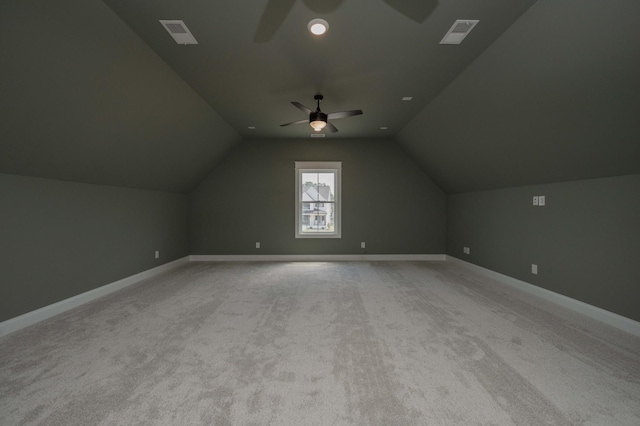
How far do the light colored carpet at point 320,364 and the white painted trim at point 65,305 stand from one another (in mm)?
121

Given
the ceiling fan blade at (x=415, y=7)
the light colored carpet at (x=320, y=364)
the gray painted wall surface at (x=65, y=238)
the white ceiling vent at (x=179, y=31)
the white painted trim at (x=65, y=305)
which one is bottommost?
the light colored carpet at (x=320, y=364)

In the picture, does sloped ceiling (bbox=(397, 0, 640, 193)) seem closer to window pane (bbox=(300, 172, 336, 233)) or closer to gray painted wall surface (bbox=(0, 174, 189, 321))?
window pane (bbox=(300, 172, 336, 233))

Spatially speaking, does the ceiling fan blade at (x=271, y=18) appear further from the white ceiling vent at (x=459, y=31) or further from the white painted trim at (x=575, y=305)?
the white painted trim at (x=575, y=305)

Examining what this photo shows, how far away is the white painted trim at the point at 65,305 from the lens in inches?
102

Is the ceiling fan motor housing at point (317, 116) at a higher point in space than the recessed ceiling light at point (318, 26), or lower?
lower

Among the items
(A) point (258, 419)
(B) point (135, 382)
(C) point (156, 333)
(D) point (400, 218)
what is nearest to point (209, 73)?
(C) point (156, 333)

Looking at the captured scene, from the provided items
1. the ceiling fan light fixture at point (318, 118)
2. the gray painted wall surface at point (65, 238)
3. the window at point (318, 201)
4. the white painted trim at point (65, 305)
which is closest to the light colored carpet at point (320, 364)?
the white painted trim at point (65, 305)

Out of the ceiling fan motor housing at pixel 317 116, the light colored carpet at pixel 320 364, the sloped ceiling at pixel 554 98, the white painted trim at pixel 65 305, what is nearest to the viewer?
the light colored carpet at pixel 320 364

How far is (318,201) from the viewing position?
648 centimetres

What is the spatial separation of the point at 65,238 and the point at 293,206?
13.2 ft

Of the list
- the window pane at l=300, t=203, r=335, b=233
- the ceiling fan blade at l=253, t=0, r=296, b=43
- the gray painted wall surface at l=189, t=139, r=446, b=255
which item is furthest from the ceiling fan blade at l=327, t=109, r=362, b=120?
the window pane at l=300, t=203, r=335, b=233

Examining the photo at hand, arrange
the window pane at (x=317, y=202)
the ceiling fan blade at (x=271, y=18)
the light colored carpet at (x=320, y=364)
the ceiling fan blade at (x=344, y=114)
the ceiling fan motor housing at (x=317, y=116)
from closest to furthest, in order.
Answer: the light colored carpet at (x=320, y=364) → the ceiling fan blade at (x=271, y=18) → the ceiling fan blade at (x=344, y=114) → the ceiling fan motor housing at (x=317, y=116) → the window pane at (x=317, y=202)

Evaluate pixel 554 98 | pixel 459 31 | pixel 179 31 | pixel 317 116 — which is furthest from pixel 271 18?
pixel 554 98

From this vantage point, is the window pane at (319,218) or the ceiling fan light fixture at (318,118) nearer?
the ceiling fan light fixture at (318,118)
